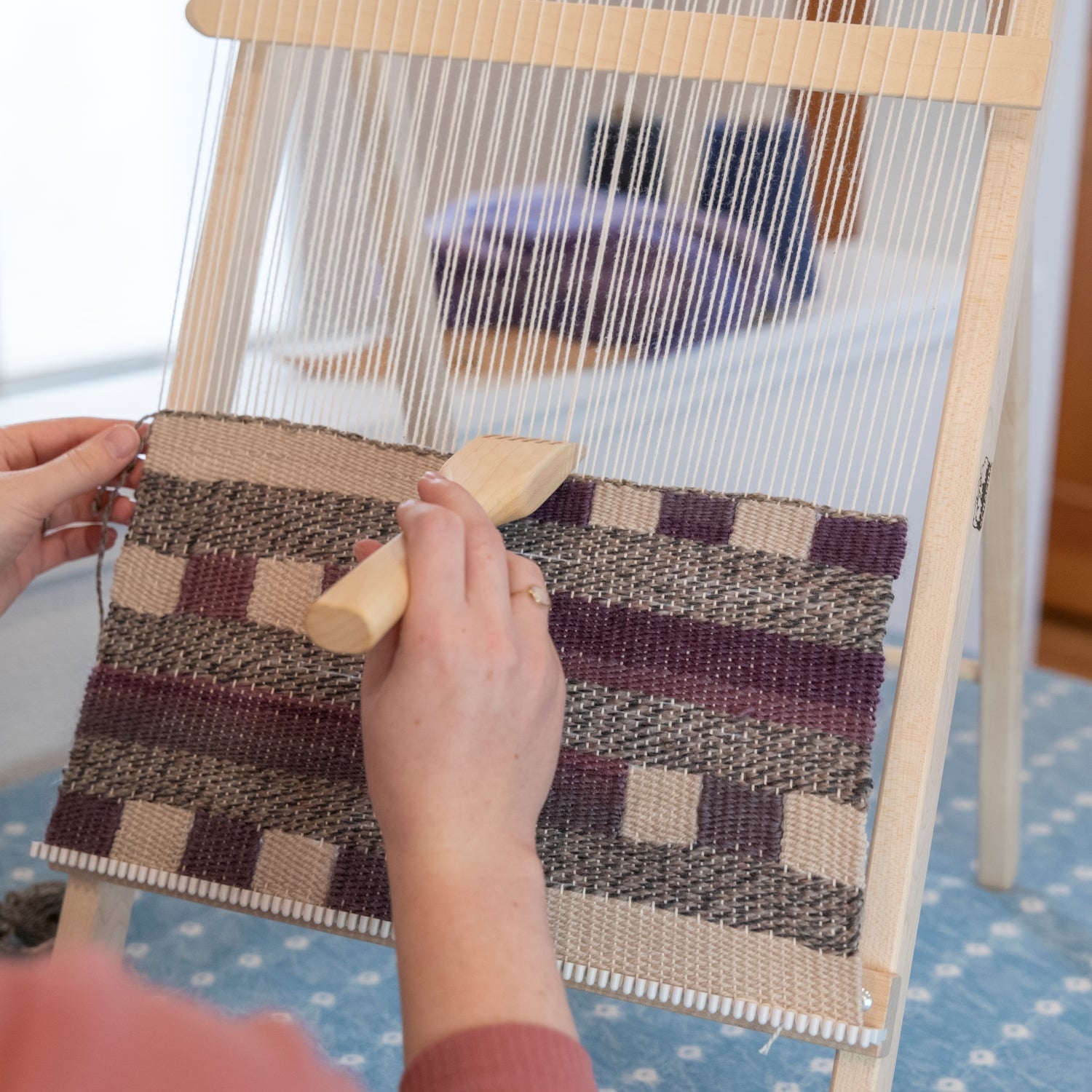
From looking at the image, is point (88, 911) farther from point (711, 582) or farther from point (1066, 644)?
point (1066, 644)

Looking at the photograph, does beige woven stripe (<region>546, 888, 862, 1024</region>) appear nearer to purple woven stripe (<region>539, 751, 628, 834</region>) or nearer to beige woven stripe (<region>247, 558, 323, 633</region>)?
purple woven stripe (<region>539, 751, 628, 834</region>)

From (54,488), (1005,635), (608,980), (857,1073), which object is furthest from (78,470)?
(1005,635)

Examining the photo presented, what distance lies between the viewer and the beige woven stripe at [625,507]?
75cm

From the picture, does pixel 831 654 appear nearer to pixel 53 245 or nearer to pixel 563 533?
pixel 563 533

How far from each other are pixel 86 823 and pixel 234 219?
16.5 inches

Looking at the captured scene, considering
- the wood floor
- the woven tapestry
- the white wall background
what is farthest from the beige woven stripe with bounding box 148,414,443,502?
the wood floor

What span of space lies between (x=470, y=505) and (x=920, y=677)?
0.27 m

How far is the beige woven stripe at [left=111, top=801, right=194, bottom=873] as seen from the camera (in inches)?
30.5

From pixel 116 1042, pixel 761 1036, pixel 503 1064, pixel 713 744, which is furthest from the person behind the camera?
pixel 761 1036

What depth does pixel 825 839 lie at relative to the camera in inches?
27.3

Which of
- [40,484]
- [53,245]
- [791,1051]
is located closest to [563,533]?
[40,484]

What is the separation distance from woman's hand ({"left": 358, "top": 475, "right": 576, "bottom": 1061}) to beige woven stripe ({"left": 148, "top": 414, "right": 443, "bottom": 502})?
184mm

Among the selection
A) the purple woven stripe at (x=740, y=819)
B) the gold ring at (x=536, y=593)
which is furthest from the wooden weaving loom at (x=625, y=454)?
the gold ring at (x=536, y=593)

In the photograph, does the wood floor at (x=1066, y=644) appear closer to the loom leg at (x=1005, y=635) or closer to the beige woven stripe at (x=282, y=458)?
the loom leg at (x=1005, y=635)
